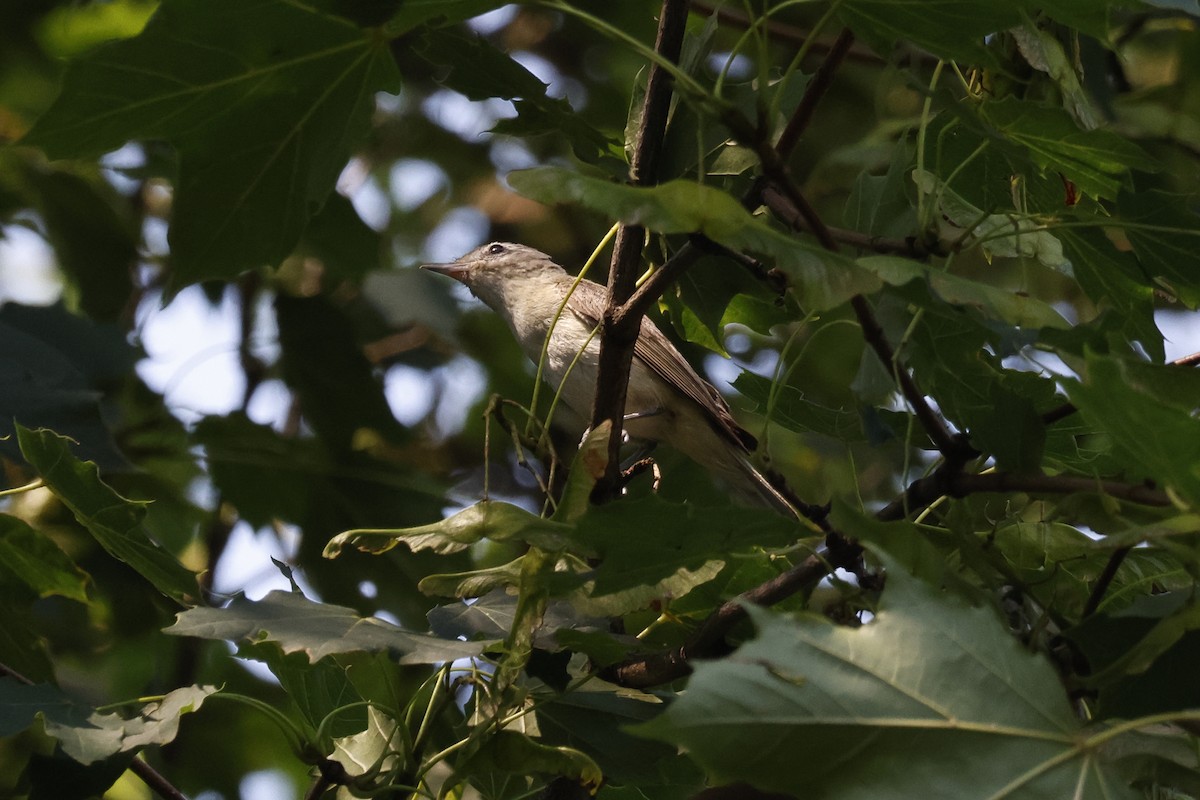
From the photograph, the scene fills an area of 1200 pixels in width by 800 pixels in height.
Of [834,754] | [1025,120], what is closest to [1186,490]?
[834,754]

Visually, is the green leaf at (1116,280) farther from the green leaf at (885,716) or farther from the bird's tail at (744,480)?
the bird's tail at (744,480)

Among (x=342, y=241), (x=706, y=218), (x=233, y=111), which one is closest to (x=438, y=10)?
(x=233, y=111)

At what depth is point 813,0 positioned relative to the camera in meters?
2.18

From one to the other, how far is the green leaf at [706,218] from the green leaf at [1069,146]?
73 cm

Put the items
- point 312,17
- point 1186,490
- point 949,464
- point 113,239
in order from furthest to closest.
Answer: point 113,239 → point 312,17 → point 949,464 → point 1186,490

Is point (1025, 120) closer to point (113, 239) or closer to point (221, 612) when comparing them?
point (221, 612)

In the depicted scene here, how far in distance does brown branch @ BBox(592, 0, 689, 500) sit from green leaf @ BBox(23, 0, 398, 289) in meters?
0.58

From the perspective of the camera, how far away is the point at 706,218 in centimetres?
175

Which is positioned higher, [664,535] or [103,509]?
[664,535]

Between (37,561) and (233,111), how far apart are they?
42.8 inches

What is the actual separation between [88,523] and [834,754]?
1.66m

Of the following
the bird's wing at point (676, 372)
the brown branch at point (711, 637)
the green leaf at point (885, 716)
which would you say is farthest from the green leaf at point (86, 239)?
the green leaf at point (885, 716)

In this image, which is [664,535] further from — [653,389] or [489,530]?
[653,389]

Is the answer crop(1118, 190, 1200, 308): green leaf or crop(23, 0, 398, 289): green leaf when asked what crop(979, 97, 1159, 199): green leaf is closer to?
crop(1118, 190, 1200, 308): green leaf
